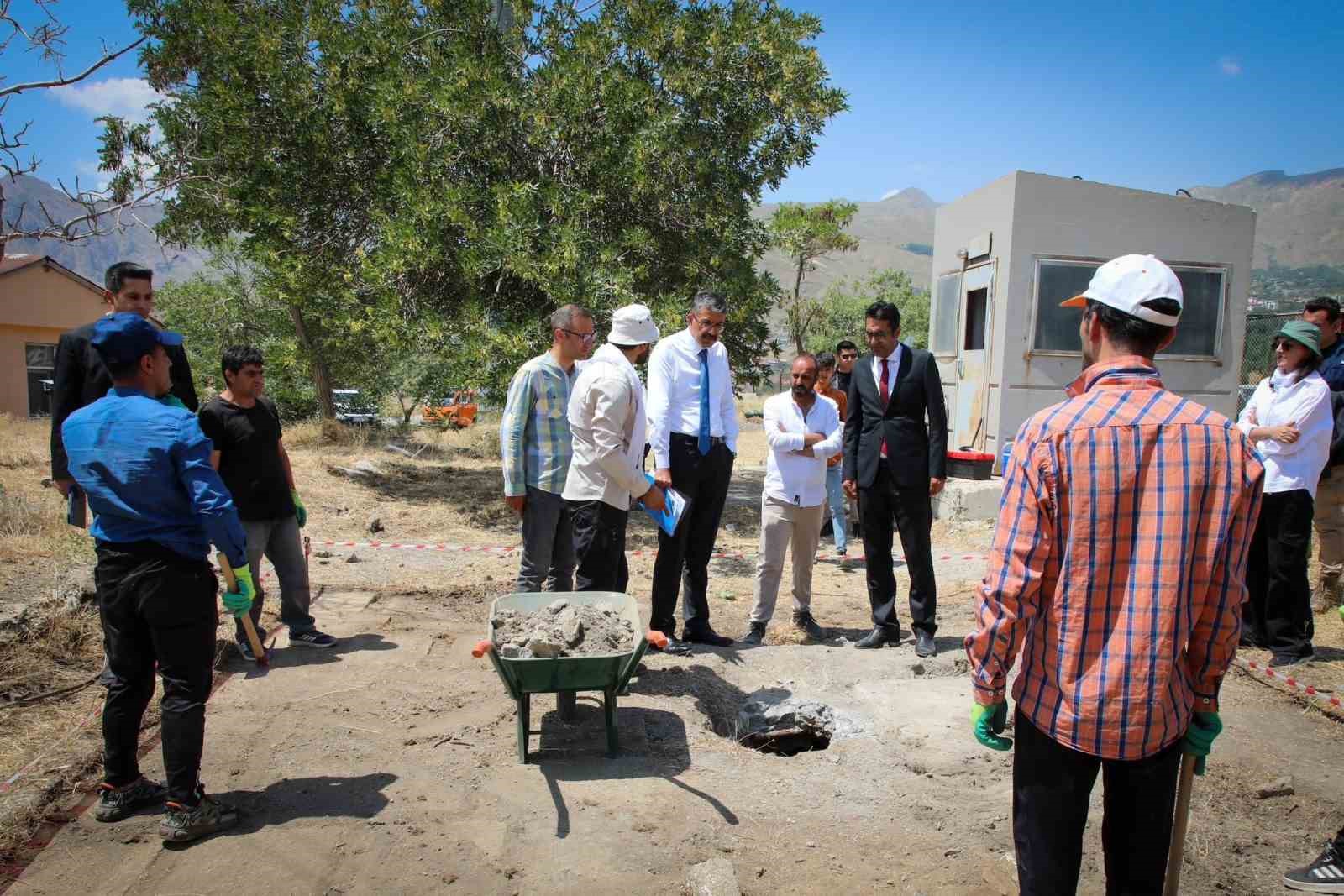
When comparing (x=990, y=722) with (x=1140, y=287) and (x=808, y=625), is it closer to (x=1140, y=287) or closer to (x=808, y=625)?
(x=1140, y=287)

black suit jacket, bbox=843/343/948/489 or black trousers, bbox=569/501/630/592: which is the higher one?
black suit jacket, bbox=843/343/948/489

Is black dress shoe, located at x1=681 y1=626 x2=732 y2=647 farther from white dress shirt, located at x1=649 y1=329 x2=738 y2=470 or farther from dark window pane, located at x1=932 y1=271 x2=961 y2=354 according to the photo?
dark window pane, located at x1=932 y1=271 x2=961 y2=354

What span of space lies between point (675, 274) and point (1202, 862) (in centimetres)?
842

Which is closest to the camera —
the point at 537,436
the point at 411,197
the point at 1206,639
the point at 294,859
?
the point at 1206,639

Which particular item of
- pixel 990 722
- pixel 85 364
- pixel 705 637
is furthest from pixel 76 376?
pixel 990 722

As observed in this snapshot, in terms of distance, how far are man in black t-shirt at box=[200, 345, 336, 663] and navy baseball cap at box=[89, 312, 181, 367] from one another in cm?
179

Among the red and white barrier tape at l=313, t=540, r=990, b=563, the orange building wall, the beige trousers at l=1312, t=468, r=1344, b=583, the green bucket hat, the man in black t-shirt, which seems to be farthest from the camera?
the orange building wall

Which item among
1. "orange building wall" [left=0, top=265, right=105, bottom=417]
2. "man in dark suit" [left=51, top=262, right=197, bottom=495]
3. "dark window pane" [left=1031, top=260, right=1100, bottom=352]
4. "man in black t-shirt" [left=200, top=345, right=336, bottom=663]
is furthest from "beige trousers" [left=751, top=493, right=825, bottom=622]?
"orange building wall" [left=0, top=265, right=105, bottom=417]

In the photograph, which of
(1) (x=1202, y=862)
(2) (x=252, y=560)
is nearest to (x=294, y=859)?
(2) (x=252, y=560)

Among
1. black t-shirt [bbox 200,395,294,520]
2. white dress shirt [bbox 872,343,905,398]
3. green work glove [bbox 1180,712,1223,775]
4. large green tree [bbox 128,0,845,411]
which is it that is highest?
large green tree [bbox 128,0,845,411]

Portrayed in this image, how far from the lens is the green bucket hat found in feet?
17.1

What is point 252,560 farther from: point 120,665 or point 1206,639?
point 1206,639

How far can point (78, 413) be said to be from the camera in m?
3.26

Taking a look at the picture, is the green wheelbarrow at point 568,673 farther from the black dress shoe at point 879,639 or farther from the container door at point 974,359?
the container door at point 974,359
